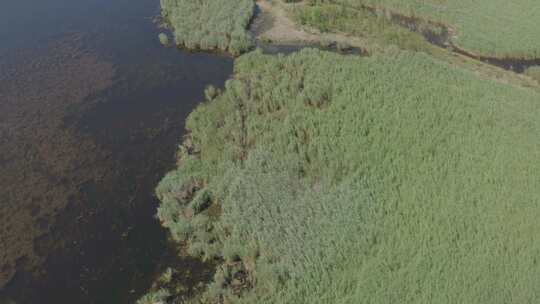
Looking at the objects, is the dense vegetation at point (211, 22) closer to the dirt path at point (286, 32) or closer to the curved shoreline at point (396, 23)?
the dirt path at point (286, 32)

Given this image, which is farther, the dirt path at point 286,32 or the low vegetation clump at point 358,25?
the dirt path at point 286,32

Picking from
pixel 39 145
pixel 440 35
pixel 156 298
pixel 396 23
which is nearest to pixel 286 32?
pixel 396 23

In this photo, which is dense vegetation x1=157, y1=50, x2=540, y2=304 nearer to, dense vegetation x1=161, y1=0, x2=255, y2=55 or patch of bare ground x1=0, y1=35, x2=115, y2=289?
patch of bare ground x1=0, y1=35, x2=115, y2=289

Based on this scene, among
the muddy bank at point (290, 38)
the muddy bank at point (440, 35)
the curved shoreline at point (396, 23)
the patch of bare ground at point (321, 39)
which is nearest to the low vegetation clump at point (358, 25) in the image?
the patch of bare ground at point (321, 39)

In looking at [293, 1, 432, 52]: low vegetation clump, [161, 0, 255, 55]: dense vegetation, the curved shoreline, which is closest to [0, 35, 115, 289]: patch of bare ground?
[161, 0, 255, 55]: dense vegetation

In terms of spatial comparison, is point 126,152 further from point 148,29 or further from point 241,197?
point 148,29

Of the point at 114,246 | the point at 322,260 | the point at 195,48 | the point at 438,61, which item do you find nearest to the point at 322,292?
the point at 322,260
